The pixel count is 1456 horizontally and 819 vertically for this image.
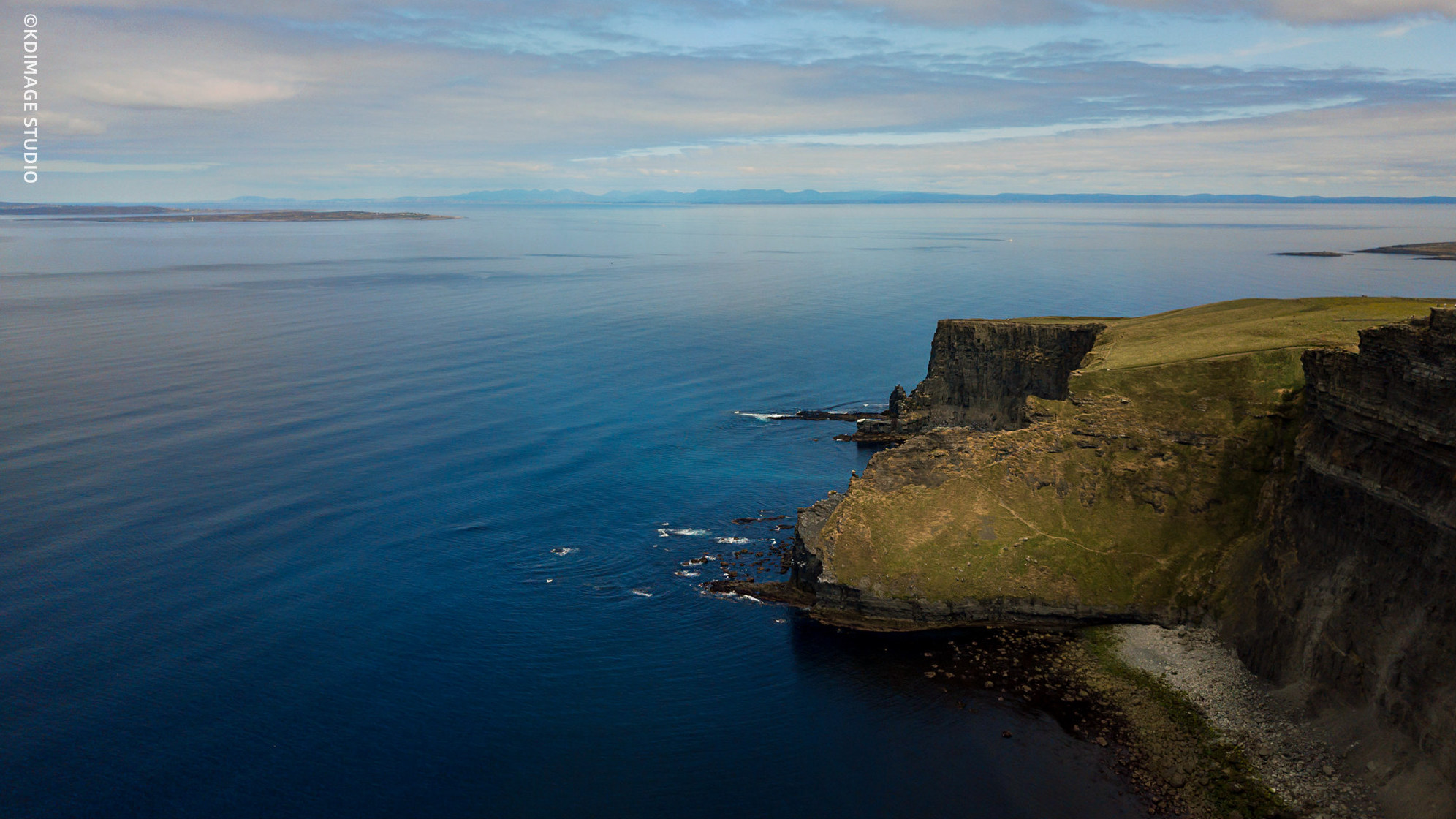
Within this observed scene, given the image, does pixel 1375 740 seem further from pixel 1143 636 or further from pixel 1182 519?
pixel 1182 519

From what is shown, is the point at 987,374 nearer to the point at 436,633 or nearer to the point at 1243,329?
the point at 1243,329

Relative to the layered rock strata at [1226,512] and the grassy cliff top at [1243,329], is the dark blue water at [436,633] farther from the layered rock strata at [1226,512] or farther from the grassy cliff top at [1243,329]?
the grassy cliff top at [1243,329]

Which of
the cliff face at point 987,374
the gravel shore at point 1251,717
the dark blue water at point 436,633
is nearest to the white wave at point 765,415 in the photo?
the dark blue water at point 436,633

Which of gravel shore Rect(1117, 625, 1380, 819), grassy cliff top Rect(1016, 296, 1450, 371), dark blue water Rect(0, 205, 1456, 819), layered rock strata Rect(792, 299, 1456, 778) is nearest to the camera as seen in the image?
gravel shore Rect(1117, 625, 1380, 819)

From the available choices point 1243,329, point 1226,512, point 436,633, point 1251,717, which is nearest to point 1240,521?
point 1226,512

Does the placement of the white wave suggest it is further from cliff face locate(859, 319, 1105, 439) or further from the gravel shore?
the gravel shore

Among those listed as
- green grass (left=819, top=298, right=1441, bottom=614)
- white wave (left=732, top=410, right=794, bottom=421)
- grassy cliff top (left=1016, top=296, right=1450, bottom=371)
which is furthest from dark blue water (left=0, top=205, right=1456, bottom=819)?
grassy cliff top (left=1016, top=296, right=1450, bottom=371)
